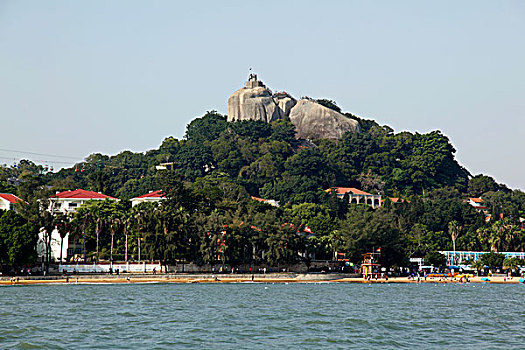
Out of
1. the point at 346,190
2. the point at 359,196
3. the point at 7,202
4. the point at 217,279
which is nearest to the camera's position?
the point at 217,279

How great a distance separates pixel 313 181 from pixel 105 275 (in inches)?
4161

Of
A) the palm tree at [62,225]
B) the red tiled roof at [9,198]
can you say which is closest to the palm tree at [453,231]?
the palm tree at [62,225]

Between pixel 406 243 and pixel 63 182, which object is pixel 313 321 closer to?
pixel 406 243

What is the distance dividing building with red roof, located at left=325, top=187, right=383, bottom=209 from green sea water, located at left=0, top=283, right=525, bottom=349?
378 ft

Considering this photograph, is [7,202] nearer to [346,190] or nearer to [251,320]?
[251,320]

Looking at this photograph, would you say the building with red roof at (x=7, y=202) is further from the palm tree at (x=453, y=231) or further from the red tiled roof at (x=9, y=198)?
the palm tree at (x=453, y=231)

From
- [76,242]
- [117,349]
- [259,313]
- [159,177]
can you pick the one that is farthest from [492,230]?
[117,349]

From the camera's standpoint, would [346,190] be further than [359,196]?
Yes

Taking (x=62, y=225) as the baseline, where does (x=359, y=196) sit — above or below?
above

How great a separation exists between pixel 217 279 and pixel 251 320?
1830 inches

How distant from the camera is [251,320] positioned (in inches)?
1954

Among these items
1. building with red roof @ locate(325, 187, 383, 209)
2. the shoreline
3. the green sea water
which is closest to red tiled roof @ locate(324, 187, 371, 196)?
building with red roof @ locate(325, 187, 383, 209)

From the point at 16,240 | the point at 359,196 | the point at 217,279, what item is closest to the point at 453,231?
the point at 359,196

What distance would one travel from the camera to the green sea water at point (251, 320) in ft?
130
